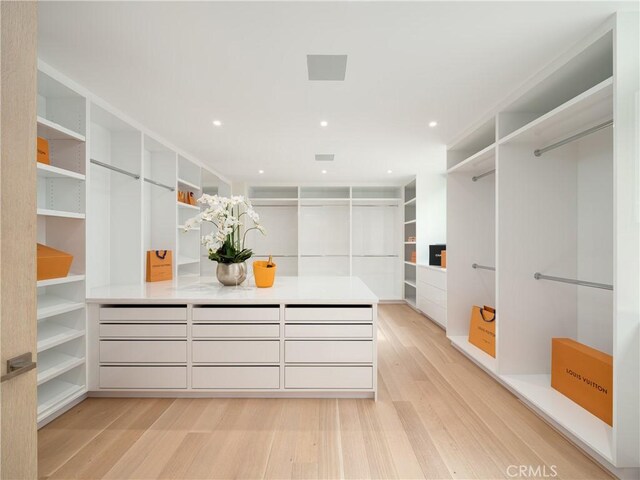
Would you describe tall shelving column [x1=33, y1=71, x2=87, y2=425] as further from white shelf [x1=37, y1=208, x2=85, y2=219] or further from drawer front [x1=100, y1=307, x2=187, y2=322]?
drawer front [x1=100, y1=307, x2=187, y2=322]

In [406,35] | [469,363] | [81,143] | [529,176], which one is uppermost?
[406,35]

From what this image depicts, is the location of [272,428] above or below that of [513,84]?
below

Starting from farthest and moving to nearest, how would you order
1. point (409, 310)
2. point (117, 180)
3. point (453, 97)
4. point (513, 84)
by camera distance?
1. point (409, 310)
2. point (117, 180)
3. point (453, 97)
4. point (513, 84)

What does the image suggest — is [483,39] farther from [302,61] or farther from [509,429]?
[509,429]

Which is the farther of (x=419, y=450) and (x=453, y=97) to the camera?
(x=453, y=97)

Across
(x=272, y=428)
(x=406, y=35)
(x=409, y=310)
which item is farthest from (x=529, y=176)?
(x=409, y=310)

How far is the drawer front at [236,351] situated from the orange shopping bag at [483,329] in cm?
210

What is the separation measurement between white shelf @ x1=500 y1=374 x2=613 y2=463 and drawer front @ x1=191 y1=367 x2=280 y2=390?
5.96ft

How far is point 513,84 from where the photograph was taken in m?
2.34

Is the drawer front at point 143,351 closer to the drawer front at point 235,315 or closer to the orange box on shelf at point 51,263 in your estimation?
the drawer front at point 235,315

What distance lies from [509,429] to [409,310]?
136 inches

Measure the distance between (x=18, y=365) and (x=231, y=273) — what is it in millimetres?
1830

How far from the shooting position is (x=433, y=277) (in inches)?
181

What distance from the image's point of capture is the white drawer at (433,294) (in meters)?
4.23
